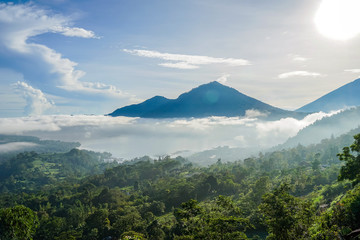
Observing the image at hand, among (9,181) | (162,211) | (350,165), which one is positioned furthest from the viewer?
(9,181)

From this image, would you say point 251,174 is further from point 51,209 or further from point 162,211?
point 51,209

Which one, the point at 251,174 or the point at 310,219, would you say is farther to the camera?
the point at 251,174

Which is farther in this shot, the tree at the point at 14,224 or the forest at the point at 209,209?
the tree at the point at 14,224

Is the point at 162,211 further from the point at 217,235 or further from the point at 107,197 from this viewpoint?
the point at 217,235

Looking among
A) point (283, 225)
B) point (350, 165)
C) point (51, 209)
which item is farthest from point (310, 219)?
point (51, 209)

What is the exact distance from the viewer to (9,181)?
178 metres

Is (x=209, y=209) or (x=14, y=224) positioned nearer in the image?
(x=14, y=224)

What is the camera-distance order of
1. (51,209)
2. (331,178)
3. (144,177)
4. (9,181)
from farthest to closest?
(9,181) → (144,177) → (51,209) → (331,178)

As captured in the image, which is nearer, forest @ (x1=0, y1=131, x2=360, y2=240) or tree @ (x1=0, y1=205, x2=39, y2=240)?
forest @ (x1=0, y1=131, x2=360, y2=240)

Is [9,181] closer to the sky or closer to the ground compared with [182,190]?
closer to the ground

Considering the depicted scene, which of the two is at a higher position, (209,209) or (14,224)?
(14,224)

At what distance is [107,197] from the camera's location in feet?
276

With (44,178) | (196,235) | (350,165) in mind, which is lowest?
(44,178)

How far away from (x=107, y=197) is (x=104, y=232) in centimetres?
3690
